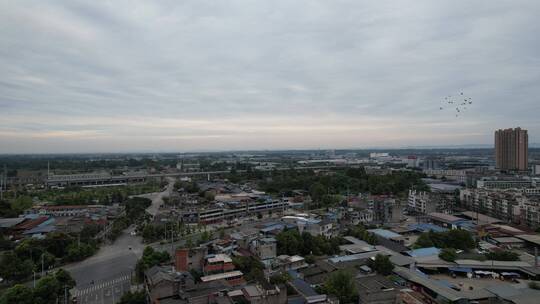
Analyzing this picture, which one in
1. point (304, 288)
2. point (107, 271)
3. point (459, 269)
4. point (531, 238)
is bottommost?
point (107, 271)

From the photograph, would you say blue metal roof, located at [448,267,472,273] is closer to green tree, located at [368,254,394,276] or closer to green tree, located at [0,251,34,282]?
green tree, located at [368,254,394,276]

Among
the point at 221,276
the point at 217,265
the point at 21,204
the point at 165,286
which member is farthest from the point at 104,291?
the point at 21,204

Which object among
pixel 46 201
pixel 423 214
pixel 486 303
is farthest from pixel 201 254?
pixel 46 201

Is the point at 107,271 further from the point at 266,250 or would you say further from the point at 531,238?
the point at 531,238

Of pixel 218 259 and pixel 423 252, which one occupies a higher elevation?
pixel 218 259

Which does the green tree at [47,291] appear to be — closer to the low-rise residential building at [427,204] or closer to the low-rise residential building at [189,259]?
the low-rise residential building at [189,259]

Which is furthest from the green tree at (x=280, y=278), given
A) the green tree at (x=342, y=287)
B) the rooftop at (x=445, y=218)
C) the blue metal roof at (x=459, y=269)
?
the rooftop at (x=445, y=218)

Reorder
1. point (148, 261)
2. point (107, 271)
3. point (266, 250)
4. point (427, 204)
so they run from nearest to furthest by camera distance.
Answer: point (148, 261)
point (107, 271)
point (266, 250)
point (427, 204)
